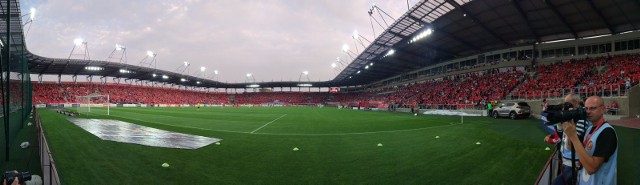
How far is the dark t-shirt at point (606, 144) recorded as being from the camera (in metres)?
2.60

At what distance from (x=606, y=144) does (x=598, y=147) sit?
0.21 ft

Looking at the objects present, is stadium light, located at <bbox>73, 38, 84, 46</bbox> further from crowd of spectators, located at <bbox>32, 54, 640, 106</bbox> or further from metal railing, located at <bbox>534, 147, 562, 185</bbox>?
metal railing, located at <bbox>534, 147, 562, 185</bbox>

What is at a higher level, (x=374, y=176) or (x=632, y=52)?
(x=632, y=52)

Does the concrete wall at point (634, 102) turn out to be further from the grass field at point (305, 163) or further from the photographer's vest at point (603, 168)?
the photographer's vest at point (603, 168)

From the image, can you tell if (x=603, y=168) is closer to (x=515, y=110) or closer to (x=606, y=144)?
(x=606, y=144)

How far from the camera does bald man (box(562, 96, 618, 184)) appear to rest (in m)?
2.60

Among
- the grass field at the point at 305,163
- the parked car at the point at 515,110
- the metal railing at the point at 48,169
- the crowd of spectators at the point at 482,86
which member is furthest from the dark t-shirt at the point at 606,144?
the parked car at the point at 515,110

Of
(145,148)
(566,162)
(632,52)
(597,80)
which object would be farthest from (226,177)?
(632,52)

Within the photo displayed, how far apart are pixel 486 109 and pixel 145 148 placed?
1080 inches

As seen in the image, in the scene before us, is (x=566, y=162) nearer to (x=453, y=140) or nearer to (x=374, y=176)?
(x=374, y=176)

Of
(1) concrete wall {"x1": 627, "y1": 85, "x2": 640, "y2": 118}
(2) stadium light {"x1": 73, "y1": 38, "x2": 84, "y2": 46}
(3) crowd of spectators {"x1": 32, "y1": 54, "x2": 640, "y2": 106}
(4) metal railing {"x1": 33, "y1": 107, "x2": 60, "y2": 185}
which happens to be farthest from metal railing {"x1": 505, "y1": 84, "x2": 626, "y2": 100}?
(2) stadium light {"x1": 73, "y1": 38, "x2": 84, "y2": 46}

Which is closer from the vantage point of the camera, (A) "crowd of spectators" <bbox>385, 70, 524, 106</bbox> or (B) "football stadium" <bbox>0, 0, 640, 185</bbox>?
(B) "football stadium" <bbox>0, 0, 640, 185</bbox>

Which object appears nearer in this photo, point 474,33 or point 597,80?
point 597,80

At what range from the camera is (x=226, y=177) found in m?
5.58
